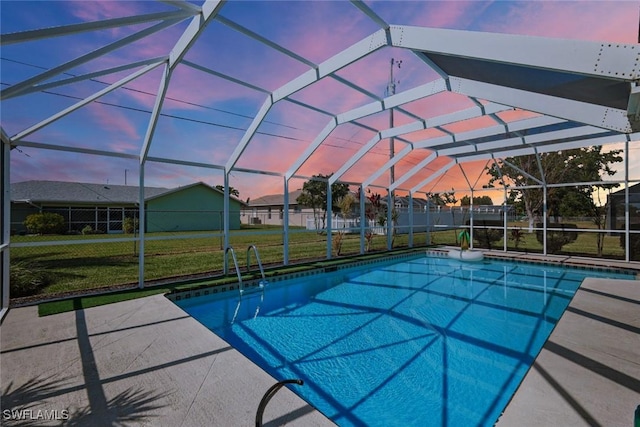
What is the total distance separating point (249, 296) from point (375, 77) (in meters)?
5.75

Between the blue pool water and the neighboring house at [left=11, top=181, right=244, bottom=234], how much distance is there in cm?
1301

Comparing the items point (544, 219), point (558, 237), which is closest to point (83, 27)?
point (544, 219)

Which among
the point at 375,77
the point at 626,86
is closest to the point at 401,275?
the point at 375,77

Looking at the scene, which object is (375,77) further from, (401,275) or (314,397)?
(314,397)

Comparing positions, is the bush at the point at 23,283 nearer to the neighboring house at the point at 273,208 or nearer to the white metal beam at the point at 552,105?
the white metal beam at the point at 552,105

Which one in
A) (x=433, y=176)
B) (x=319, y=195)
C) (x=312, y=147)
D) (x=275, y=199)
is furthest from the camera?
(x=275, y=199)

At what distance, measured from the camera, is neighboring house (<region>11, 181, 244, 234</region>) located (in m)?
18.4

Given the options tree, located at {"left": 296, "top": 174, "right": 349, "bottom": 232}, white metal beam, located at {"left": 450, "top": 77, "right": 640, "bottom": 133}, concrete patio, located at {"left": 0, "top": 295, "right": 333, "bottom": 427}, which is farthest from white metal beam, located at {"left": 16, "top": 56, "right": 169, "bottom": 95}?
tree, located at {"left": 296, "top": 174, "right": 349, "bottom": 232}

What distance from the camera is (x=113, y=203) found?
73.2ft

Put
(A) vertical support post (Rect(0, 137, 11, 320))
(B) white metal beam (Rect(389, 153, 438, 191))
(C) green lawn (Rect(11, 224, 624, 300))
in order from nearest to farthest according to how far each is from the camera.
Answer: (A) vertical support post (Rect(0, 137, 11, 320))
(C) green lawn (Rect(11, 224, 624, 300))
(B) white metal beam (Rect(389, 153, 438, 191))

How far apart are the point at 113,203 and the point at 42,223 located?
338 inches

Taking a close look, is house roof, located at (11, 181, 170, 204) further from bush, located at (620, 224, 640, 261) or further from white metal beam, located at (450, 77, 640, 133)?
bush, located at (620, 224, 640, 261)

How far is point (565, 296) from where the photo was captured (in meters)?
6.80

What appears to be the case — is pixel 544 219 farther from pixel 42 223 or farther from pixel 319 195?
pixel 42 223
